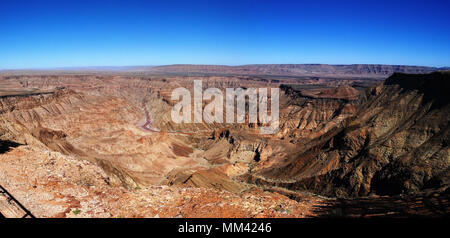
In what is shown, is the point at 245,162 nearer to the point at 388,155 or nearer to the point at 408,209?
the point at 388,155

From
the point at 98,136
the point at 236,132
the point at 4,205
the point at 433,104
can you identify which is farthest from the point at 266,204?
the point at 98,136
